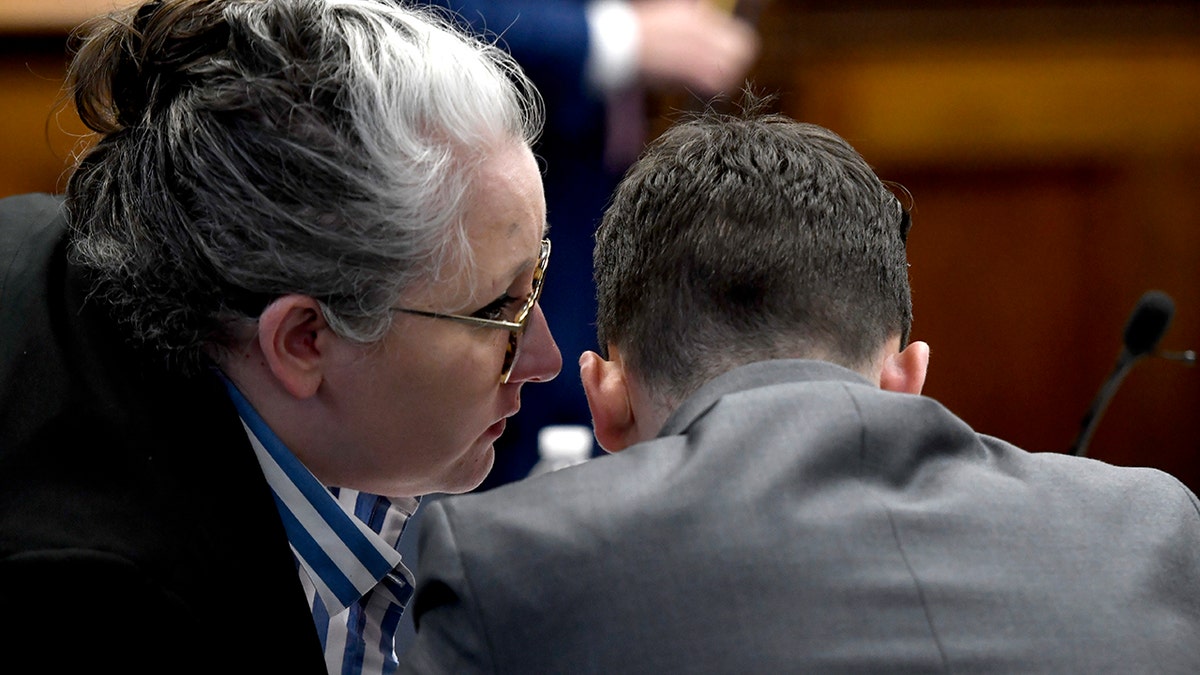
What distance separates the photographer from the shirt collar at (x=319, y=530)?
44.9 inches

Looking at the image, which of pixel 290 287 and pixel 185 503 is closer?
pixel 185 503

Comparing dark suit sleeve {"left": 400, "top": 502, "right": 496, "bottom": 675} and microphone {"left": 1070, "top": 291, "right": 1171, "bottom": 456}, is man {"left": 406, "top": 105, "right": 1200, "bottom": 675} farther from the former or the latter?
microphone {"left": 1070, "top": 291, "right": 1171, "bottom": 456}

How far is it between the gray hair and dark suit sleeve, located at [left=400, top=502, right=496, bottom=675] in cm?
32

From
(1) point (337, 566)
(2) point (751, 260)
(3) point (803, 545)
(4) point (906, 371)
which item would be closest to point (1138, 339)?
(4) point (906, 371)

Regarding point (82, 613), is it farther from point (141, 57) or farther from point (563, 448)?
point (563, 448)

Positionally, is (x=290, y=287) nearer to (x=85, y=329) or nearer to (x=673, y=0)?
(x=85, y=329)

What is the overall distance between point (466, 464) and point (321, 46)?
0.43 metres

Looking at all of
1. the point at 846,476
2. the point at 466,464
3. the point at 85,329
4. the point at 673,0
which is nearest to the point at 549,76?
the point at 673,0

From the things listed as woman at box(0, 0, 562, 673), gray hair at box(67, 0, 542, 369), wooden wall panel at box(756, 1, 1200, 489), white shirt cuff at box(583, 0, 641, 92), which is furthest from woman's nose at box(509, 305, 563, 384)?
wooden wall panel at box(756, 1, 1200, 489)

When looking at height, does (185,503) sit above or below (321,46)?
below

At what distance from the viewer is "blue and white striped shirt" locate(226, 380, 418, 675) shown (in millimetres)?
1145

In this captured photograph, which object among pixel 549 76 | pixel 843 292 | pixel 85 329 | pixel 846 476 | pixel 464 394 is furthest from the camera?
pixel 549 76

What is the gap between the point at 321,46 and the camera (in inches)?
42.6

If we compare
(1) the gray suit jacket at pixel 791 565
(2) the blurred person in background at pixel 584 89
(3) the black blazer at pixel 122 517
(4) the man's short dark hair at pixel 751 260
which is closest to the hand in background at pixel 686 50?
(2) the blurred person in background at pixel 584 89
